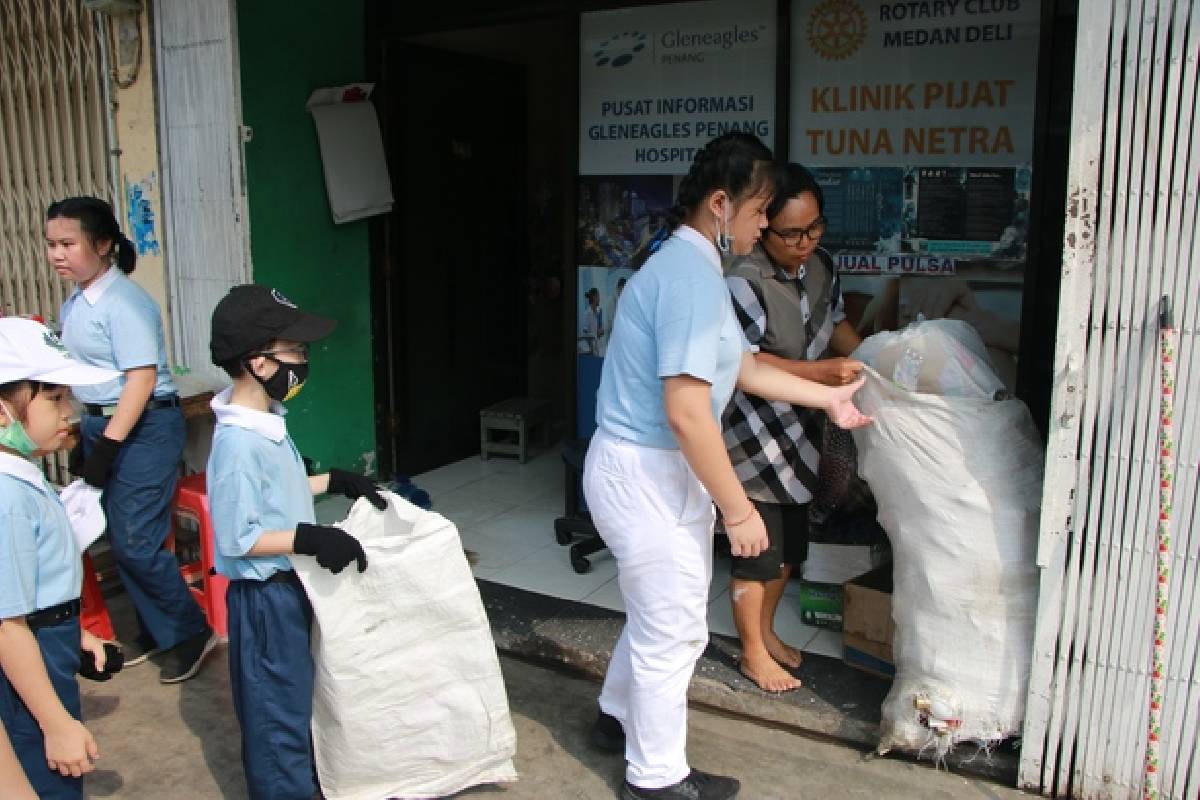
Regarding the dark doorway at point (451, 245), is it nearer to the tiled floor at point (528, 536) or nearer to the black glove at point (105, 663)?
the tiled floor at point (528, 536)

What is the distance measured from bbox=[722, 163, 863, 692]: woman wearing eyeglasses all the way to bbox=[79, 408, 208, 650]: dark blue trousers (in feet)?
6.90

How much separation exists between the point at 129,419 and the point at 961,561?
2.84 meters

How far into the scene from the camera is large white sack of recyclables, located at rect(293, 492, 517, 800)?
8.84 ft

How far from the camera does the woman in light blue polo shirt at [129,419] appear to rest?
11.9ft

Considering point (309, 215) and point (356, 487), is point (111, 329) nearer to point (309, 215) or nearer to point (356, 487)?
point (356, 487)

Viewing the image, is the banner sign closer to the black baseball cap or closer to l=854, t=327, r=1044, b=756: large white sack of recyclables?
l=854, t=327, r=1044, b=756: large white sack of recyclables

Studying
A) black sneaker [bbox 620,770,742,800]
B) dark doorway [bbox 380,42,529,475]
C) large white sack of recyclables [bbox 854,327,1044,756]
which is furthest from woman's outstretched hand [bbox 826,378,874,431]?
dark doorway [bbox 380,42,529,475]

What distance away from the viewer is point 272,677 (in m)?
2.67

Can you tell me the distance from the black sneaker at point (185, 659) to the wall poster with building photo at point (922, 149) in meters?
2.96

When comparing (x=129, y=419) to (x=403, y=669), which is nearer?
(x=403, y=669)

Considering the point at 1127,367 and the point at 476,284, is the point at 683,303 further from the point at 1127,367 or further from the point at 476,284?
the point at 476,284

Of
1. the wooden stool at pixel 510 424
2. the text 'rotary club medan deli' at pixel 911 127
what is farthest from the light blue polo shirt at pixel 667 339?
the wooden stool at pixel 510 424

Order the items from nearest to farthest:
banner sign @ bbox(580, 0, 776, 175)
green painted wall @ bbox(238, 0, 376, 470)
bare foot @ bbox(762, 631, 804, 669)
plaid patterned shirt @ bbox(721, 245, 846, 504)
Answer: plaid patterned shirt @ bbox(721, 245, 846, 504)
bare foot @ bbox(762, 631, 804, 669)
banner sign @ bbox(580, 0, 776, 175)
green painted wall @ bbox(238, 0, 376, 470)

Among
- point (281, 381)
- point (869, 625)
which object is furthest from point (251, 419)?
point (869, 625)
